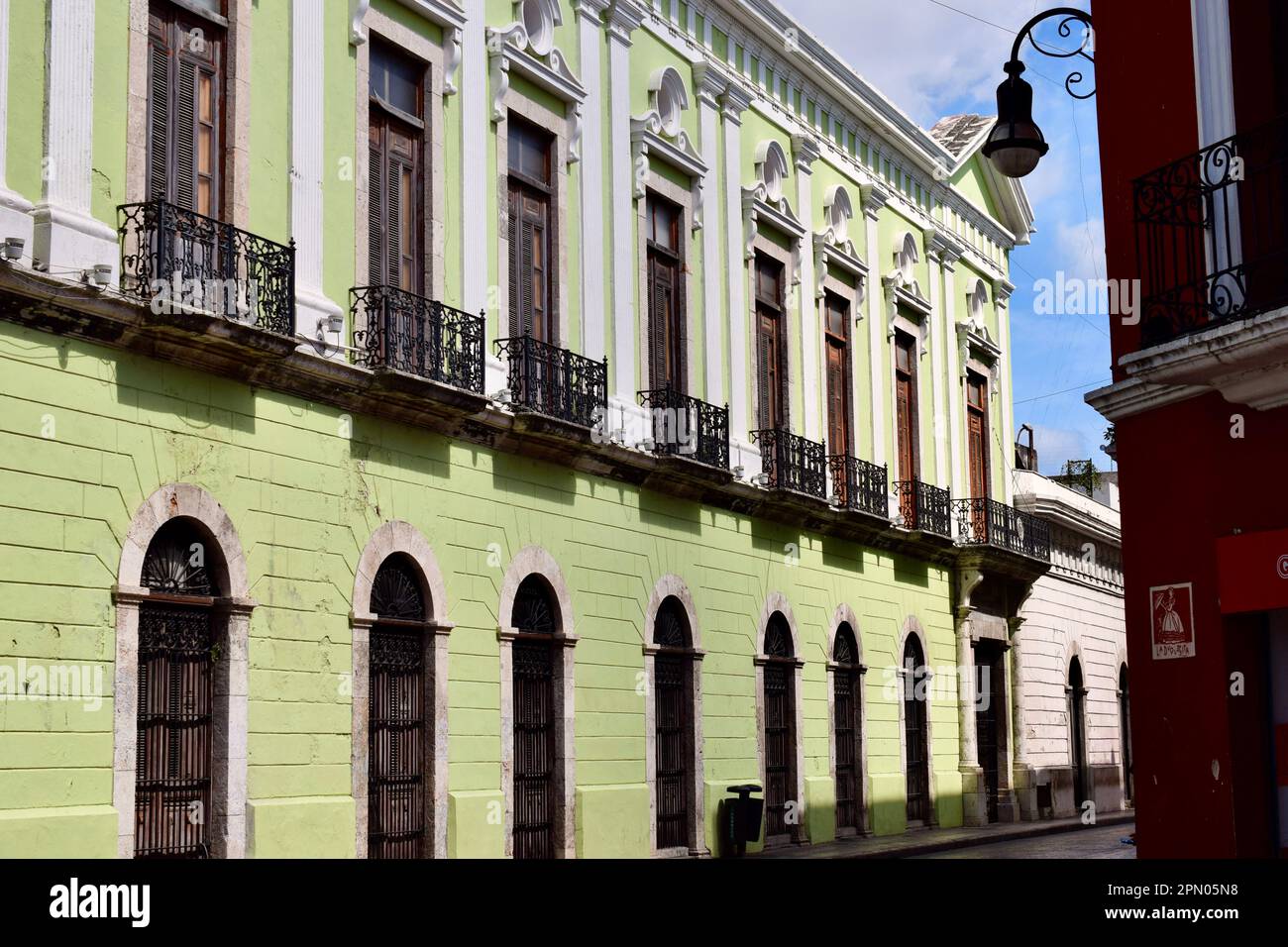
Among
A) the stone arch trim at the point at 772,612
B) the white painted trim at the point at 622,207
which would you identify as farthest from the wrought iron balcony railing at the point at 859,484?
the white painted trim at the point at 622,207

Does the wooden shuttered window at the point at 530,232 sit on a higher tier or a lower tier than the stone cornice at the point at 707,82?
lower

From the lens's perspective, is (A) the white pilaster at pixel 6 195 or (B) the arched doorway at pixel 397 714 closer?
(A) the white pilaster at pixel 6 195

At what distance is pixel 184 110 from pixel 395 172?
3073 millimetres

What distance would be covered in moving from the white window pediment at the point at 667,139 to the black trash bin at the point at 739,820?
7.10 m

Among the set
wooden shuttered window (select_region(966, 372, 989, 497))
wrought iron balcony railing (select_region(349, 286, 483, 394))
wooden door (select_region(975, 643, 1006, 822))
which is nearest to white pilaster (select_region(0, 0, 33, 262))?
wrought iron balcony railing (select_region(349, 286, 483, 394))

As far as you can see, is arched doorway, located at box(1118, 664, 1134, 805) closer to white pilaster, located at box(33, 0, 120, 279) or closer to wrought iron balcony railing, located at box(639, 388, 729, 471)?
wrought iron balcony railing, located at box(639, 388, 729, 471)

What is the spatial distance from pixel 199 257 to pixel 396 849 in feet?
18.4

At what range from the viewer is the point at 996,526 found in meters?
31.4

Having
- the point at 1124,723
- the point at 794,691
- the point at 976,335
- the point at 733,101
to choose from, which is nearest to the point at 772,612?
the point at 794,691

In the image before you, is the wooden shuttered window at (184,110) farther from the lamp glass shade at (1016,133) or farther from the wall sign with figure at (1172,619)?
the wall sign with figure at (1172,619)

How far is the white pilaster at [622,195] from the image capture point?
2102cm

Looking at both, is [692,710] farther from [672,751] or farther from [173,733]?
[173,733]

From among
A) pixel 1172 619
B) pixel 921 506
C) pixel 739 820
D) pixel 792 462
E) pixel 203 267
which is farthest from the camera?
pixel 921 506
